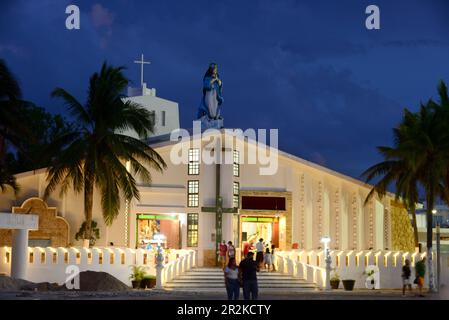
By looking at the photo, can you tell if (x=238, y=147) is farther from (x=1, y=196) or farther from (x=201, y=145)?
(x=1, y=196)

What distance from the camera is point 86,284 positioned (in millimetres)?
32938

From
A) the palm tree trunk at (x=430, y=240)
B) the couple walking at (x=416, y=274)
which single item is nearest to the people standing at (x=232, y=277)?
the couple walking at (x=416, y=274)

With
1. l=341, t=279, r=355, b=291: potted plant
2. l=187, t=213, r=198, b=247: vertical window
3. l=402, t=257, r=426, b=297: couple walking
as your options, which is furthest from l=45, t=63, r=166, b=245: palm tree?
l=402, t=257, r=426, b=297: couple walking

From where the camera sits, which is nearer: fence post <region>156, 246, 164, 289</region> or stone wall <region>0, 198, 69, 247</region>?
fence post <region>156, 246, 164, 289</region>

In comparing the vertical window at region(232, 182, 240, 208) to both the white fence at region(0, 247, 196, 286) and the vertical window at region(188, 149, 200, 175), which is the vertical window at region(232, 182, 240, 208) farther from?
the white fence at region(0, 247, 196, 286)

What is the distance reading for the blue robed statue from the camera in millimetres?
45344

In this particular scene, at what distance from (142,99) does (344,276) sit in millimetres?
22284

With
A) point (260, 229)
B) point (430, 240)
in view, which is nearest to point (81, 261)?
point (260, 229)

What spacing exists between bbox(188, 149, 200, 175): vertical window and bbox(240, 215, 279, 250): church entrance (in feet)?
10.8

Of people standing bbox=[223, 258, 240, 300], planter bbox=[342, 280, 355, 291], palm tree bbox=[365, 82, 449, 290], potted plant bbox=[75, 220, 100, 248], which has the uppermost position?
palm tree bbox=[365, 82, 449, 290]

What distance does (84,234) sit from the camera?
127 ft
